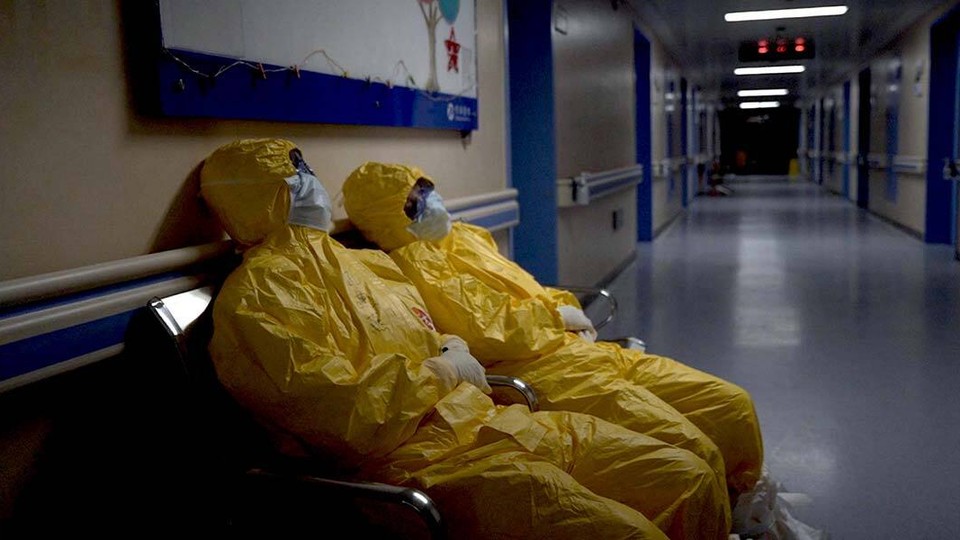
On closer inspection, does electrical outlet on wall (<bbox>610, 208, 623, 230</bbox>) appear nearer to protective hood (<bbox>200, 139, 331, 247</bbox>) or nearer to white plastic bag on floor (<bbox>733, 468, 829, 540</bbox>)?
white plastic bag on floor (<bbox>733, 468, 829, 540</bbox>)

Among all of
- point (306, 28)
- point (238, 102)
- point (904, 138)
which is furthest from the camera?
point (904, 138)

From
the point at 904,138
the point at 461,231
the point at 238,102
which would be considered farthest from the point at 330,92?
the point at 904,138

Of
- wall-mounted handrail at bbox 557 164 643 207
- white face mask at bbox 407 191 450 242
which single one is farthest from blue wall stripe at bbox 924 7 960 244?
white face mask at bbox 407 191 450 242

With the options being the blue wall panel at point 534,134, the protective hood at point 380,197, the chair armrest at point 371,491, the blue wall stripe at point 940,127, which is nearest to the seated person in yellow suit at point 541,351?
the protective hood at point 380,197

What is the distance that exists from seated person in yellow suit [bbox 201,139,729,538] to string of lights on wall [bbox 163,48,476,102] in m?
0.18

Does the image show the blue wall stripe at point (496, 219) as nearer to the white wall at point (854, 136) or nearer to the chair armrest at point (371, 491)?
the chair armrest at point (371, 491)

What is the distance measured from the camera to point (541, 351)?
2232 mm

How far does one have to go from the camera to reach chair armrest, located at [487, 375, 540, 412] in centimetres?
201

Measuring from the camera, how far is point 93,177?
1537mm

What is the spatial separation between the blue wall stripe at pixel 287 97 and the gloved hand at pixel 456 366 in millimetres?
728

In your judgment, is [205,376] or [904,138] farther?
[904,138]

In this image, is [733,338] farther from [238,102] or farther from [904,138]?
[904,138]

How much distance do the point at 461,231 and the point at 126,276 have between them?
52.1 inches

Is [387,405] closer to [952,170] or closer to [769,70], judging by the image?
[952,170]
